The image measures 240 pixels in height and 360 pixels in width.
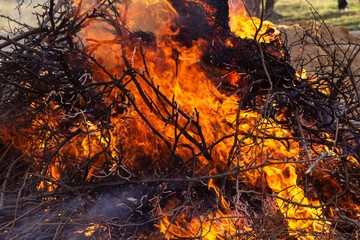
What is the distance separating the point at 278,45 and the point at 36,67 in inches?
92.4

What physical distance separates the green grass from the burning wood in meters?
9.07

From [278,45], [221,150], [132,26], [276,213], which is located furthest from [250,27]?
[276,213]

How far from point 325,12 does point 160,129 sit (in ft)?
43.6

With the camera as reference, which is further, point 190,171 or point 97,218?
point 190,171

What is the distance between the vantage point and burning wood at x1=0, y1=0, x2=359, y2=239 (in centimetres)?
265

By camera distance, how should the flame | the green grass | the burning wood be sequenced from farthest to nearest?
1. the green grass
2. the flame
3. the burning wood

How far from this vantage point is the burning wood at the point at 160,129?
265 centimetres

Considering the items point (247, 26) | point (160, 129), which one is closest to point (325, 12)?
point (247, 26)

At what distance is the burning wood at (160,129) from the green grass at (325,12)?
29.8ft

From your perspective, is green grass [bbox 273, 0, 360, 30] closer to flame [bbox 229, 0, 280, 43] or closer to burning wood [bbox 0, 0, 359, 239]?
flame [bbox 229, 0, 280, 43]

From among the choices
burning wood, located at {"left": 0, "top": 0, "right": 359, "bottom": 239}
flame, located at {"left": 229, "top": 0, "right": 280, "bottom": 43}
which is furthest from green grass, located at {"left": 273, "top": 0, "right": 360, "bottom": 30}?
burning wood, located at {"left": 0, "top": 0, "right": 359, "bottom": 239}

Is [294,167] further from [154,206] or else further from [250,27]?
[250,27]

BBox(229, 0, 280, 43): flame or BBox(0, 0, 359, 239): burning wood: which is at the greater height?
BBox(229, 0, 280, 43): flame

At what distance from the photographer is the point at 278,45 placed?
3.45 m
